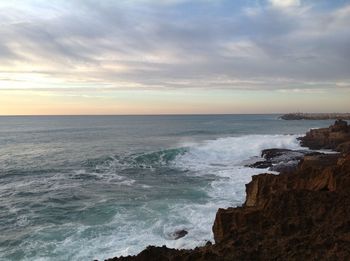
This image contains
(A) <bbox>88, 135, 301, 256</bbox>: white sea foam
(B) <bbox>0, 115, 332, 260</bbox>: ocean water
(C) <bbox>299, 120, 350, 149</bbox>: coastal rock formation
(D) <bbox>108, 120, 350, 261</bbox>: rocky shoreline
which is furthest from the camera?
(C) <bbox>299, 120, 350, 149</bbox>: coastal rock formation

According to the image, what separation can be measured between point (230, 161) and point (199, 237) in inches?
1086

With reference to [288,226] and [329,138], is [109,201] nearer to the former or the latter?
[288,226]

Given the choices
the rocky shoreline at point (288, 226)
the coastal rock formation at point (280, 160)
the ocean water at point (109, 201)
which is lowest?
the ocean water at point (109, 201)

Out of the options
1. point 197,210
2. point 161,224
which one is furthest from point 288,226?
point 197,210

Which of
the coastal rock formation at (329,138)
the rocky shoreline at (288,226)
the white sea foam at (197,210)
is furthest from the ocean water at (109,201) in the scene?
the coastal rock formation at (329,138)

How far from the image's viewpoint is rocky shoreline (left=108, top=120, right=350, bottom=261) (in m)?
9.83

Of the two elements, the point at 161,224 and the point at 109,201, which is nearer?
the point at 161,224

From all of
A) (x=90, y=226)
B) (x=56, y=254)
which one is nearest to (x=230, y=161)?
(x=90, y=226)

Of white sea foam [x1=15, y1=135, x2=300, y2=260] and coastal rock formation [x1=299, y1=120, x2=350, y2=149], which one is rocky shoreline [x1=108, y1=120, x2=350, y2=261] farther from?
coastal rock formation [x1=299, y1=120, x2=350, y2=149]

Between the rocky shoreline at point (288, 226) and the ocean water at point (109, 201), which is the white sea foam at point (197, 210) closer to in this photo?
the ocean water at point (109, 201)

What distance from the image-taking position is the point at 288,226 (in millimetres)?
11359

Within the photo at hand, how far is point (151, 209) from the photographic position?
2388cm

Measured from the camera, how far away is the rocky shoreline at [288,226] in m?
9.83

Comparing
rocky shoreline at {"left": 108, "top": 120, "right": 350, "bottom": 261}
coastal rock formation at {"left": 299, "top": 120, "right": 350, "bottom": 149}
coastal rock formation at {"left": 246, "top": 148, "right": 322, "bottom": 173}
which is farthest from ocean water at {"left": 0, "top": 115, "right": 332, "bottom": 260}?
coastal rock formation at {"left": 299, "top": 120, "right": 350, "bottom": 149}
